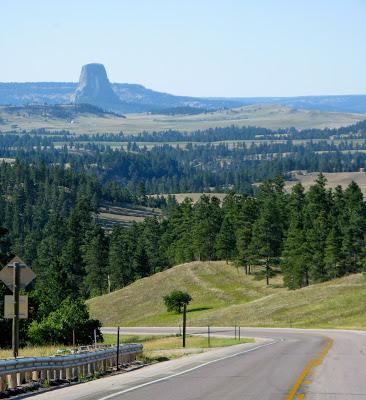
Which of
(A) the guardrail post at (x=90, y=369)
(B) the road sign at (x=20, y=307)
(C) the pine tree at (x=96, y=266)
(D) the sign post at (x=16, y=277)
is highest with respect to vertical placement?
(D) the sign post at (x=16, y=277)

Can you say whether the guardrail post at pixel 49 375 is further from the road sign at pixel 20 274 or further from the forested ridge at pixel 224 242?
the forested ridge at pixel 224 242

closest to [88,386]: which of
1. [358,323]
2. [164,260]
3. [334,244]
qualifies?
[358,323]

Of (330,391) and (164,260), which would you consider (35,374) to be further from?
(164,260)

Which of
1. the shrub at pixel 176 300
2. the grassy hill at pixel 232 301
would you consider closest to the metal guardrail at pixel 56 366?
the grassy hill at pixel 232 301

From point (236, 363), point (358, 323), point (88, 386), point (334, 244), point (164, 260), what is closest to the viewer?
point (88, 386)

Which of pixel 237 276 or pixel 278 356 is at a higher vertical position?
pixel 278 356

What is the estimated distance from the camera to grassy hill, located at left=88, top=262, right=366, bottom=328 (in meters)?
89.1

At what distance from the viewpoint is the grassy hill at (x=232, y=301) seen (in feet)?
292

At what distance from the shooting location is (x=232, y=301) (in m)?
111

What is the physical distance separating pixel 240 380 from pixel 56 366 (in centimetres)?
535

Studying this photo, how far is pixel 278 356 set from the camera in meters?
40.5

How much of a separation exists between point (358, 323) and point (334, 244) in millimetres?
26599

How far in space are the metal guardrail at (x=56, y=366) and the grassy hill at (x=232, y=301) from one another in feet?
160

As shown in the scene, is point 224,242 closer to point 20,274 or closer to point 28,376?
point 28,376
